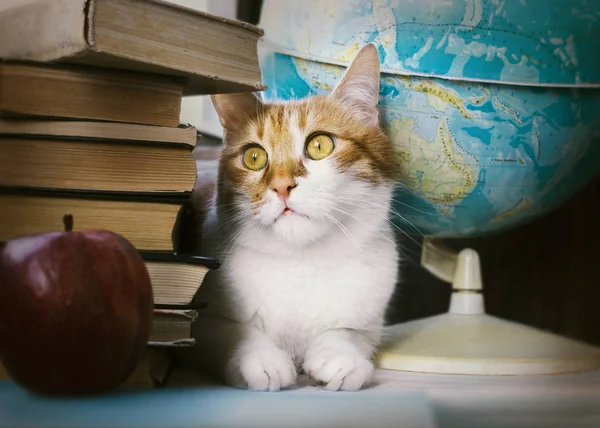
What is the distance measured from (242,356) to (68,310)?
25cm

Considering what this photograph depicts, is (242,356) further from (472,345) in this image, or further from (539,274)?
(539,274)

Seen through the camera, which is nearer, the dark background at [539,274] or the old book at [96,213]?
the old book at [96,213]

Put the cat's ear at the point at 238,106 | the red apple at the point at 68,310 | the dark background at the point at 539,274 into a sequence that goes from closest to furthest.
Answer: the red apple at the point at 68,310, the cat's ear at the point at 238,106, the dark background at the point at 539,274

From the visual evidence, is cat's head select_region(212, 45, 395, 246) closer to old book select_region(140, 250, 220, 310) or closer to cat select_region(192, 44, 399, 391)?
cat select_region(192, 44, 399, 391)

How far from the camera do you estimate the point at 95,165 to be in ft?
2.57

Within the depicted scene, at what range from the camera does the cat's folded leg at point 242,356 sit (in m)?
0.80

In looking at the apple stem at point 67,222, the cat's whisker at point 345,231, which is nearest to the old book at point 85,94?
the apple stem at point 67,222

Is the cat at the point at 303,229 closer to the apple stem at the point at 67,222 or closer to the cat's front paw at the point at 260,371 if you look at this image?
the cat's front paw at the point at 260,371

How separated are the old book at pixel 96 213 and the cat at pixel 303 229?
0.15 metres

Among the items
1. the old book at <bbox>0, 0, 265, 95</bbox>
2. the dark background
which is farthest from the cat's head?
the dark background

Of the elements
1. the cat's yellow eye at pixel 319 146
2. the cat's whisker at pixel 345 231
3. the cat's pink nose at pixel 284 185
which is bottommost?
the cat's whisker at pixel 345 231

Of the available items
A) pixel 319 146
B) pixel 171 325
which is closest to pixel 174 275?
pixel 171 325

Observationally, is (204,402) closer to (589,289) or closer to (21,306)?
(21,306)

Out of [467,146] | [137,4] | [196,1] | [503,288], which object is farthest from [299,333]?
[196,1]
